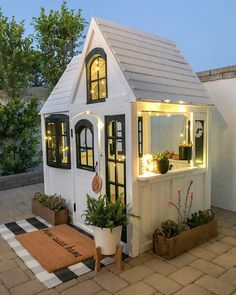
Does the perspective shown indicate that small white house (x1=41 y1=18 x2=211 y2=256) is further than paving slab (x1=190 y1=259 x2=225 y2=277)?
Yes

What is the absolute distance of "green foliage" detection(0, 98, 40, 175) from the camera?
24.7 ft

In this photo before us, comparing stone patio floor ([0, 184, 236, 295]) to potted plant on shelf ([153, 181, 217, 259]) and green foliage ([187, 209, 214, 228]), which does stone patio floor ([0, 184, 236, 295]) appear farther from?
green foliage ([187, 209, 214, 228])

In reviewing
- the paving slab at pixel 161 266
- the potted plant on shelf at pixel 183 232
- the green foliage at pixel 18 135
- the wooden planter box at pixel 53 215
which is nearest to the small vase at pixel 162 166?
the potted plant on shelf at pixel 183 232

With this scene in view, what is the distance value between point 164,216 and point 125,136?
53.6 inches

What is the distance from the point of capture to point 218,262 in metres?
3.42

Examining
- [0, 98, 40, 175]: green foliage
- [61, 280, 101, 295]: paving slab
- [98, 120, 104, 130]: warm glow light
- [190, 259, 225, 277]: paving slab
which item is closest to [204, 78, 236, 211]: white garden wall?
[190, 259, 225, 277]: paving slab

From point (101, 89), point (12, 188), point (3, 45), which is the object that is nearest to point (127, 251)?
point (101, 89)

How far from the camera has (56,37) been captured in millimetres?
8062

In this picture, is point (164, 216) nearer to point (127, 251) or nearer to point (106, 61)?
point (127, 251)

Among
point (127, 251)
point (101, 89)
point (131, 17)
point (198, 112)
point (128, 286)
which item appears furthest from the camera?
point (131, 17)

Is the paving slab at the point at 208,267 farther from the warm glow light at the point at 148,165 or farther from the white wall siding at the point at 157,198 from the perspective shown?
the warm glow light at the point at 148,165

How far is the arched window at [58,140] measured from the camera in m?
4.73

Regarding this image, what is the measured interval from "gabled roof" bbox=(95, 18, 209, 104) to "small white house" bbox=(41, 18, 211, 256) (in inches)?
0.7

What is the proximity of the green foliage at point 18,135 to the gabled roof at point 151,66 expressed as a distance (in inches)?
184
